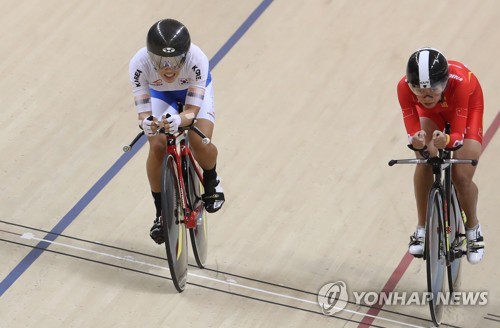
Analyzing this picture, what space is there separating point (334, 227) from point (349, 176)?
434 mm

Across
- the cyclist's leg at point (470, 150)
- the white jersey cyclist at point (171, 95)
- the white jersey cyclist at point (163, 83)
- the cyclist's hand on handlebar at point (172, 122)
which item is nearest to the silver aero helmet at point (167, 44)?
the white jersey cyclist at point (171, 95)

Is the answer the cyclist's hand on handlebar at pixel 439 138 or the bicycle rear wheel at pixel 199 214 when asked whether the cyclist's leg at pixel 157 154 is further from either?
the cyclist's hand on handlebar at pixel 439 138

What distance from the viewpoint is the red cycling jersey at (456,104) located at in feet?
15.8

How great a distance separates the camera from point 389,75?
6.89 meters

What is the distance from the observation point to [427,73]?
461cm

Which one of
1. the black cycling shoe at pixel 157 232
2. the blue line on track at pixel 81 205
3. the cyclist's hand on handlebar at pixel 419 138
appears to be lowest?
the blue line on track at pixel 81 205

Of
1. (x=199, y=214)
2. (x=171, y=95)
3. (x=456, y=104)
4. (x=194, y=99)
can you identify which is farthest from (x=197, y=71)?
(x=456, y=104)

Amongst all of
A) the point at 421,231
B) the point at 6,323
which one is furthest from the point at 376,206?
the point at 6,323

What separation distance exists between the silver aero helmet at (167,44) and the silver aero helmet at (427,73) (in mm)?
1078

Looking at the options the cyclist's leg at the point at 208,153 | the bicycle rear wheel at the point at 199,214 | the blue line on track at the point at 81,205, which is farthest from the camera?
the blue line on track at the point at 81,205

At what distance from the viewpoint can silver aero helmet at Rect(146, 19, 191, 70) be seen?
484cm

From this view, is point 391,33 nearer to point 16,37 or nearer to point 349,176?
point 349,176

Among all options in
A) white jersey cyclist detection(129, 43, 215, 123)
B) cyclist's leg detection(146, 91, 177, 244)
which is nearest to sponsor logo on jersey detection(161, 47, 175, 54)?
white jersey cyclist detection(129, 43, 215, 123)

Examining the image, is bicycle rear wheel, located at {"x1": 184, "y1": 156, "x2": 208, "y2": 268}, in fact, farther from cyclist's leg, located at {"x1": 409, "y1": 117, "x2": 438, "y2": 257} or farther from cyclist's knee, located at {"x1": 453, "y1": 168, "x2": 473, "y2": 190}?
cyclist's knee, located at {"x1": 453, "y1": 168, "x2": 473, "y2": 190}
